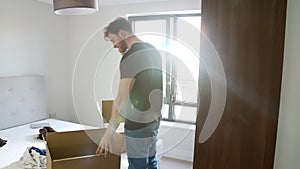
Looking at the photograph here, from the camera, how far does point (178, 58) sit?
292 centimetres

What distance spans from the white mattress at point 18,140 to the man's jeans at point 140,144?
3.68ft

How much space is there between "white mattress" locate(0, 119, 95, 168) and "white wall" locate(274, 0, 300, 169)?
2.03 metres

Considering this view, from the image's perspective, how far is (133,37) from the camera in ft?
5.47

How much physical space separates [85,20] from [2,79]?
59.8 inches

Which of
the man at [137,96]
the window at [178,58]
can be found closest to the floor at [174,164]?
the window at [178,58]

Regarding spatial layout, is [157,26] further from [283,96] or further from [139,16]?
[283,96]

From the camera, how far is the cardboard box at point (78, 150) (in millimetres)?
1262

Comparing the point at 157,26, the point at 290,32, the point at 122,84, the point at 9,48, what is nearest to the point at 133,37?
the point at 122,84

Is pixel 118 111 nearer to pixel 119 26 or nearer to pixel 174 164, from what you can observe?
pixel 119 26

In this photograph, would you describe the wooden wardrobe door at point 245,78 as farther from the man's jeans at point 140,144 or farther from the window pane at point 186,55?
the window pane at point 186,55

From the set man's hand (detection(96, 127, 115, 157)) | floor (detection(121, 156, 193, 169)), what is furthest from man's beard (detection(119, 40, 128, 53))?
floor (detection(121, 156, 193, 169))

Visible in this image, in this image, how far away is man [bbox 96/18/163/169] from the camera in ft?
5.09

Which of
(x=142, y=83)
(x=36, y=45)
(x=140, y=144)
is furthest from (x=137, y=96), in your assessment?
(x=36, y=45)

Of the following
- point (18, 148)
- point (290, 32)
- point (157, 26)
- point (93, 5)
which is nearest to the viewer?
point (290, 32)
